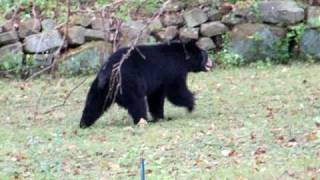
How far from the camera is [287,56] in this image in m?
16.6

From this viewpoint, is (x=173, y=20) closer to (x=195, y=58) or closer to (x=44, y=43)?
(x=44, y=43)

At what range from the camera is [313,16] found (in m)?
16.6

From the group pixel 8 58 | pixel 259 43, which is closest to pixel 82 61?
pixel 8 58

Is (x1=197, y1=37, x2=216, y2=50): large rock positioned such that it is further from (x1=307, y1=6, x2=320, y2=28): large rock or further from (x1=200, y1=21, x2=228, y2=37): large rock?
(x1=307, y1=6, x2=320, y2=28): large rock

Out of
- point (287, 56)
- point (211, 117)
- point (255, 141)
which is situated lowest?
point (287, 56)

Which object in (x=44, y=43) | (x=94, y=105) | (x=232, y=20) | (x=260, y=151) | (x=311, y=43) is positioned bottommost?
(x=311, y=43)

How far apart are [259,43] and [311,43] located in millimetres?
948

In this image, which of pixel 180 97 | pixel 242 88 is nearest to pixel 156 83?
pixel 180 97

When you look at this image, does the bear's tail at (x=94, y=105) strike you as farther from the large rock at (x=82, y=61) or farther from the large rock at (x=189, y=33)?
the large rock at (x=189, y=33)

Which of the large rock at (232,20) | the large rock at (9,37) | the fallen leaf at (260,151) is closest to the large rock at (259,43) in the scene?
the large rock at (232,20)

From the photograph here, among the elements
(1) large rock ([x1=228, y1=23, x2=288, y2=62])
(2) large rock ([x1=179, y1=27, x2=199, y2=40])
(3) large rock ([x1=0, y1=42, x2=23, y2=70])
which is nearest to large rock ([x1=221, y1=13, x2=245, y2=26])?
(1) large rock ([x1=228, y1=23, x2=288, y2=62])

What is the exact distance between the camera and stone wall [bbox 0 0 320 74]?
16.4m

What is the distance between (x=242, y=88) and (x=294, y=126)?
3.69 m

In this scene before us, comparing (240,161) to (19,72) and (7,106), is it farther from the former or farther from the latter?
(19,72)
